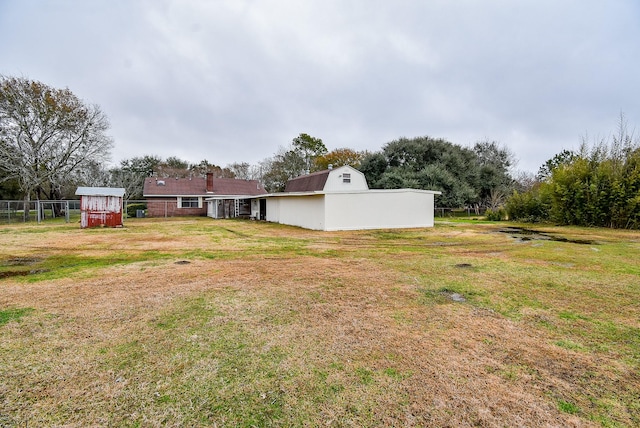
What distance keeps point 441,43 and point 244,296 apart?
1549 cm

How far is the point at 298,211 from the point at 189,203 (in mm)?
15463

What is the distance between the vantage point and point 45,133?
67.6ft

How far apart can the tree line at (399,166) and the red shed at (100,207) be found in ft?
29.7

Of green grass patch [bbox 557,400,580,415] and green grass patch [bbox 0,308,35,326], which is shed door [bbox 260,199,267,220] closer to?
green grass patch [bbox 0,308,35,326]

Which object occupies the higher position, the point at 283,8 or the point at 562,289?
the point at 283,8

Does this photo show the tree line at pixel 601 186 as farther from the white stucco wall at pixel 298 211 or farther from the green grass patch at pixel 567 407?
the green grass patch at pixel 567 407

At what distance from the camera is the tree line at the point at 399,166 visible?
14.6 metres

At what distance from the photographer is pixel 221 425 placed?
5.86ft

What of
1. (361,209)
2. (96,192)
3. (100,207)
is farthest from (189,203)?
(361,209)

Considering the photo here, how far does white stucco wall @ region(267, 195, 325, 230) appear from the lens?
14656 mm

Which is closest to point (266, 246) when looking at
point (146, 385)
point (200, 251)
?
point (200, 251)

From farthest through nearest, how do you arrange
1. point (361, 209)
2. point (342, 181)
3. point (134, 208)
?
point (134, 208) → point (342, 181) → point (361, 209)

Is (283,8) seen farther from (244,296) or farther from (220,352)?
(220,352)

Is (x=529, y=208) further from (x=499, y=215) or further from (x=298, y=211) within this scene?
(x=298, y=211)
